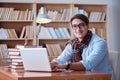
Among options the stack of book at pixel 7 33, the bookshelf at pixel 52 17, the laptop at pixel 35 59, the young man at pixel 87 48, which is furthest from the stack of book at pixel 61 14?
the laptop at pixel 35 59

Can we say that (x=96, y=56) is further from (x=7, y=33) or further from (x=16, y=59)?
(x=7, y=33)

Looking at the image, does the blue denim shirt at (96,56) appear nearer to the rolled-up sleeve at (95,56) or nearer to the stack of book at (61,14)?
the rolled-up sleeve at (95,56)

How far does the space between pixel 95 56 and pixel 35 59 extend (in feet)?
2.04

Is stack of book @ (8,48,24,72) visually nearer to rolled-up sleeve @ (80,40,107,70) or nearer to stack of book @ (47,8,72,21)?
rolled-up sleeve @ (80,40,107,70)

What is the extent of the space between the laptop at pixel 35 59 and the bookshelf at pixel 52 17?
311 cm

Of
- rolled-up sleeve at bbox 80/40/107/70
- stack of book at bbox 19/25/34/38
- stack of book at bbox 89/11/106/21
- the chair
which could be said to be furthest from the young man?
stack of book at bbox 89/11/106/21

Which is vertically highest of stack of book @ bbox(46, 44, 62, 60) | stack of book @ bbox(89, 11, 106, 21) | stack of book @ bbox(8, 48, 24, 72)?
stack of book @ bbox(89, 11, 106, 21)

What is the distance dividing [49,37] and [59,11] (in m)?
0.58

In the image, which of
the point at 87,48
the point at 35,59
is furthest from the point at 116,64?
the point at 35,59

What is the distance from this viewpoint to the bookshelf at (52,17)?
18.4 ft

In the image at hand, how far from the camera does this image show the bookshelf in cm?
561

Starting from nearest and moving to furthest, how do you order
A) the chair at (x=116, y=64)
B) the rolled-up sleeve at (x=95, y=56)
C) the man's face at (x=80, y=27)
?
the rolled-up sleeve at (x=95, y=56) → the man's face at (x=80, y=27) → the chair at (x=116, y=64)

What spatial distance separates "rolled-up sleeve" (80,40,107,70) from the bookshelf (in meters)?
2.90

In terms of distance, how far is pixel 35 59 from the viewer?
7.89 ft
